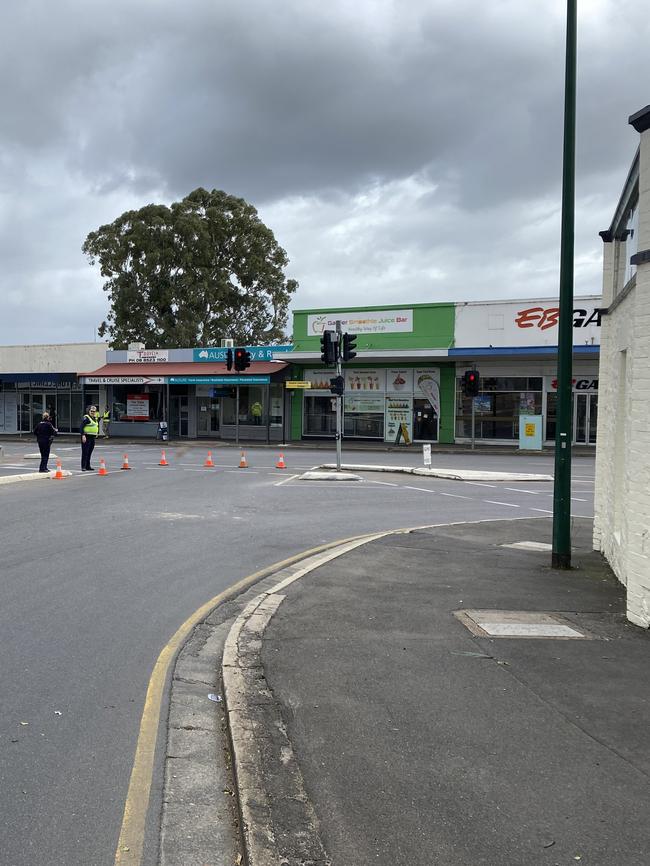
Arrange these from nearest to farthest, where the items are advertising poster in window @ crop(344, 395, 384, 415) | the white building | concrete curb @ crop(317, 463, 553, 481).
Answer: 1. the white building
2. concrete curb @ crop(317, 463, 553, 481)
3. advertising poster in window @ crop(344, 395, 384, 415)

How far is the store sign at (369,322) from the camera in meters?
36.4

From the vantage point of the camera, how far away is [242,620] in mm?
6566

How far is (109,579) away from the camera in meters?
8.21

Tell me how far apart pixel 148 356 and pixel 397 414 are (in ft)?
50.8

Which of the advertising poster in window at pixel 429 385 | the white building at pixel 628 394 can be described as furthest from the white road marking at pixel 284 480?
the advertising poster in window at pixel 429 385

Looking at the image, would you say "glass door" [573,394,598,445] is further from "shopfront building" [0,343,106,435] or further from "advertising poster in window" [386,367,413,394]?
"shopfront building" [0,343,106,435]

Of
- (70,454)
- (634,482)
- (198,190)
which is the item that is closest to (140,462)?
(70,454)

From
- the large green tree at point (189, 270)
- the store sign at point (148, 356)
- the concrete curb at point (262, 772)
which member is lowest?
the concrete curb at point (262, 772)

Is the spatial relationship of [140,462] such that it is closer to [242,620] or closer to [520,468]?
[520,468]

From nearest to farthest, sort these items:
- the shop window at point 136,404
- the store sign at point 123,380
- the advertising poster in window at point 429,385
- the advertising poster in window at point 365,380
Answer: the advertising poster in window at point 429,385, the advertising poster in window at point 365,380, the store sign at point 123,380, the shop window at point 136,404

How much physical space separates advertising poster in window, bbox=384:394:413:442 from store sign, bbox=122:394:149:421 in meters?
14.6

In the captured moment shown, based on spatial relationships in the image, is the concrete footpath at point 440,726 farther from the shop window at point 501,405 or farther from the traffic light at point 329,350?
the shop window at point 501,405

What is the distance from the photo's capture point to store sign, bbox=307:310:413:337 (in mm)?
36438

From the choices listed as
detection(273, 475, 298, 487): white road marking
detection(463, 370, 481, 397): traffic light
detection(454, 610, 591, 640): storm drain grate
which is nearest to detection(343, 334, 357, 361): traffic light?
detection(273, 475, 298, 487): white road marking
